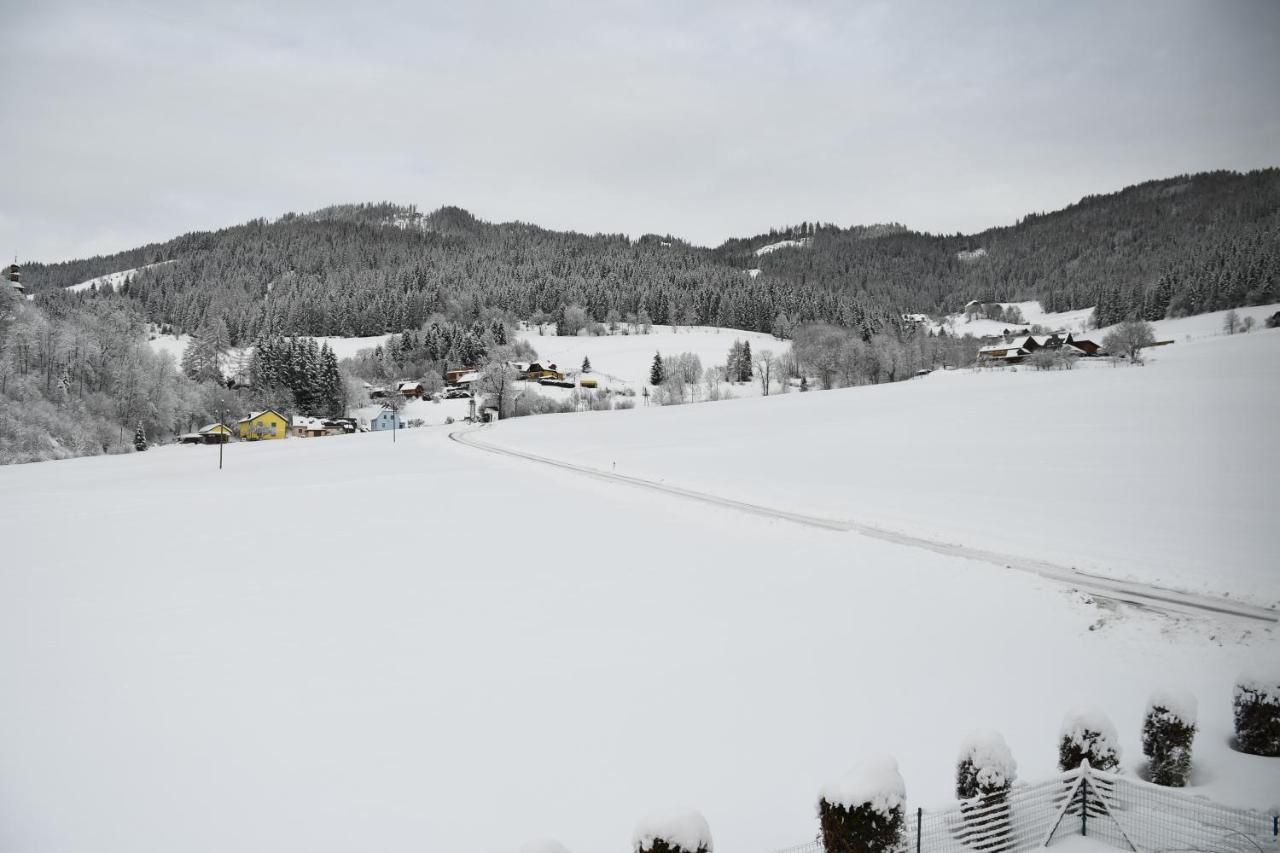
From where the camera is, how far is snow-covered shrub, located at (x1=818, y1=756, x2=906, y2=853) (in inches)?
189

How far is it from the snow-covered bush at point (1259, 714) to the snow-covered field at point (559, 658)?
248 mm

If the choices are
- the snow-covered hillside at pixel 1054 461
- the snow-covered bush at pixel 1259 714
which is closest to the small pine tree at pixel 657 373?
the snow-covered hillside at pixel 1054 461

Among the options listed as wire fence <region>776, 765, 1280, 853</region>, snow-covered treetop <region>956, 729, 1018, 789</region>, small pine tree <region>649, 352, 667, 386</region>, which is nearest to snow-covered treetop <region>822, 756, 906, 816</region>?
wire fence <region>776, 765, 1280, 853</region>

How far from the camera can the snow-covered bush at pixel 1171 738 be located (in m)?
6.64

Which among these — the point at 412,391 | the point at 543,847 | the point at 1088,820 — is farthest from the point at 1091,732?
the point at 412,391

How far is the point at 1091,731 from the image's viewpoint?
6.41m

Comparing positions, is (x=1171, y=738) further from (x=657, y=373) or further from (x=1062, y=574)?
(x=657, y=373)

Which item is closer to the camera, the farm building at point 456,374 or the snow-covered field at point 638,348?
the snow-covered field at point 638,348

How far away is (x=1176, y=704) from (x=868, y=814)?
4.43 meters

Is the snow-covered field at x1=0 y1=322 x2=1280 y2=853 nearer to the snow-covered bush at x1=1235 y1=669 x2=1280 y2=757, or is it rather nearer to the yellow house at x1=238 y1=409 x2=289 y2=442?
the snow-covered bush at x1=1235 y1=669 x2=1280 y2=757

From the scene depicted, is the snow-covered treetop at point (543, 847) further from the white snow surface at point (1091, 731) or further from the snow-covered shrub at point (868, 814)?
the white snow surface at point (1091, 731)

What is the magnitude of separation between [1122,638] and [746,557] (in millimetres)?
9184

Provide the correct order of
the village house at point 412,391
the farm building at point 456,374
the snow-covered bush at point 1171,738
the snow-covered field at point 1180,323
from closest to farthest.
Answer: the snow-covered bush at point 1171,738 → the snow-covered field at point 1180,323 → the village house at point 412,391 → the farm building at point 456,374

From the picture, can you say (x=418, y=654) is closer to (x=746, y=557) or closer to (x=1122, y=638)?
(x=746, y=557)
